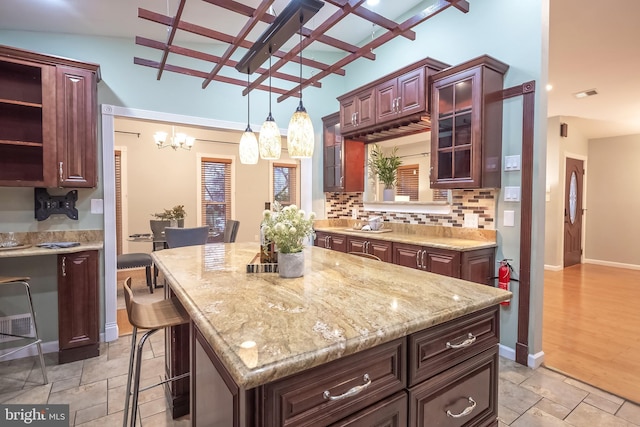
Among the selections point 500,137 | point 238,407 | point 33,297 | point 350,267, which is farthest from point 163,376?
point 500,137

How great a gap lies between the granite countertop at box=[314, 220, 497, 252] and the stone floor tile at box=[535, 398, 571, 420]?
108 centimetres

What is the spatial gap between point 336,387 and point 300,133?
3.90 ft

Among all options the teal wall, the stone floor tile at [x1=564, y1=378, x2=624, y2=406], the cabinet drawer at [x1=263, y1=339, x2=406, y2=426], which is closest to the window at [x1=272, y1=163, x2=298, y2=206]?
the teal wall

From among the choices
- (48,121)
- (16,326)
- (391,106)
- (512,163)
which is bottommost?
(16,326)

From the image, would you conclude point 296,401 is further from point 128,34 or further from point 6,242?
point 128,34

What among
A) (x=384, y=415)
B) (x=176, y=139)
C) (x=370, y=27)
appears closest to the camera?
(x=384, y=415)

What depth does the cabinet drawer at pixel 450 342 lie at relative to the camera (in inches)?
43.0

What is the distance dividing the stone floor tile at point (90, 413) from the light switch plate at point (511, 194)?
3.23 m

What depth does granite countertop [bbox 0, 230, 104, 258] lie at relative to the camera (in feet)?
8.03

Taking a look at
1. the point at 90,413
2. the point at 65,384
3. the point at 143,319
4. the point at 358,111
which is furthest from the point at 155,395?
the point at 358,111

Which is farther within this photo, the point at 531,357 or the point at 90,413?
the point at 531,357

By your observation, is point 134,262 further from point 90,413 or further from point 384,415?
point 384,415

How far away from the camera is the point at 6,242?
272 cm

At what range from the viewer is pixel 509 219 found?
2717mm
